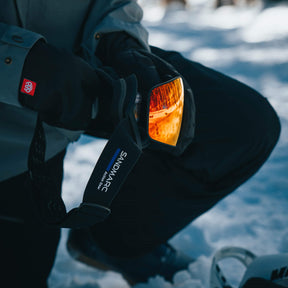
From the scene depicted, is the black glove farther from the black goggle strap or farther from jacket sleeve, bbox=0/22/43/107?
jacket sleeve, bbox=0/22/43/107

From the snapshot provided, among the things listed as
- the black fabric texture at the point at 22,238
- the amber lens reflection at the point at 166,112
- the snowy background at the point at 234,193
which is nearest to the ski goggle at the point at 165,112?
the amber lens reflection at the point at 166,112

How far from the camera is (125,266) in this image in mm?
915

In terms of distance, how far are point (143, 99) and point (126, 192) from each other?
0.31 meters

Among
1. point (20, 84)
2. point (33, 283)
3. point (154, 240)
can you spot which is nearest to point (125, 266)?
point (154, 240)

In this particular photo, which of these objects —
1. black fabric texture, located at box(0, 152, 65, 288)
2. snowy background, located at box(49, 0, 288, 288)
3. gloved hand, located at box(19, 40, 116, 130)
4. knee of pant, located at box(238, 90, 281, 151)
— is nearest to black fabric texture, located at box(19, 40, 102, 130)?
gloved hand, located at box(19, 40, 116, 130)

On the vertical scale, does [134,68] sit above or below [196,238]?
above

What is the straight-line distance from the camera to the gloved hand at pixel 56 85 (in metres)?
0.49

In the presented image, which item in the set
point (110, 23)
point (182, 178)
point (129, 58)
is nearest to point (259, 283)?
point (182, 178)

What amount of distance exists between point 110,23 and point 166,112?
0.28 metres

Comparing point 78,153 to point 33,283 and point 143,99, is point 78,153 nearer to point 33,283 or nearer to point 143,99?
point 33,283

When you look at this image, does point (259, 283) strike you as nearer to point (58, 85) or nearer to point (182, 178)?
point (182, 178)

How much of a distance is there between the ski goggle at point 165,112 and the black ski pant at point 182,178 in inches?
7.6

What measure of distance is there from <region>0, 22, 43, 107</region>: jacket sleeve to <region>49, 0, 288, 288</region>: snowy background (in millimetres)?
636

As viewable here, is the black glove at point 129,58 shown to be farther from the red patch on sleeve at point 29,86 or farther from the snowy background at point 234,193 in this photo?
the snowy background at point 234,193
